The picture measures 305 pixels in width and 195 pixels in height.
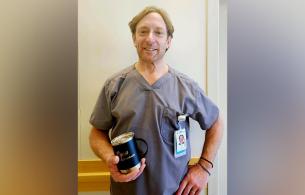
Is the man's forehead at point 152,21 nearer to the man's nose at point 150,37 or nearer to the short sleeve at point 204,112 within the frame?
the man's nose at point 150,37

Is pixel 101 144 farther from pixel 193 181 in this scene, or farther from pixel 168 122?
pixel 193 181

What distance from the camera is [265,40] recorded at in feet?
1.88

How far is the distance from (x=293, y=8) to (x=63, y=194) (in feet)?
2.00

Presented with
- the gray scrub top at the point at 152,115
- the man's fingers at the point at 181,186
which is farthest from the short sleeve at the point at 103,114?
the man's fingers at the point at 181,186

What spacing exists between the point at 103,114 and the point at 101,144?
0.11 meters

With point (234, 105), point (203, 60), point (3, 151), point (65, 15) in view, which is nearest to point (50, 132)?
point (3, 151)

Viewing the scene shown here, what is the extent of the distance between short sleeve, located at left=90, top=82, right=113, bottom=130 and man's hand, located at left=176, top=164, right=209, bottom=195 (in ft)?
1.17

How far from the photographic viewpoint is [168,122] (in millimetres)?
917

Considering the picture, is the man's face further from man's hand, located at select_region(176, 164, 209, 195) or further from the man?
man's hand, located at select_region(176, 164, 209, 195)

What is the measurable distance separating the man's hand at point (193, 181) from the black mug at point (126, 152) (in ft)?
0.81

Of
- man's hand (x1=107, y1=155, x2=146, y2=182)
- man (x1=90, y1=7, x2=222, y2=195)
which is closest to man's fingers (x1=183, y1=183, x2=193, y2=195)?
man (x1=90, y1=7, x2=222, y2=195)

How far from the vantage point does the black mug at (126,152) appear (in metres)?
0.79

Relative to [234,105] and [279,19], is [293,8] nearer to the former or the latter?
[279,19]

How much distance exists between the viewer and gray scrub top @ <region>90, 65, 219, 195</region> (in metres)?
0.90
